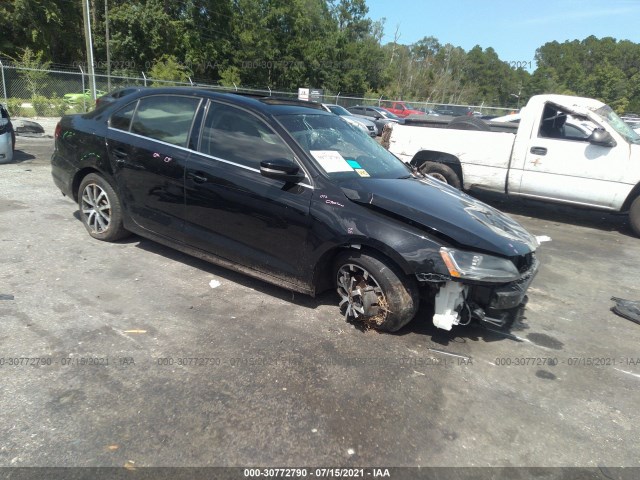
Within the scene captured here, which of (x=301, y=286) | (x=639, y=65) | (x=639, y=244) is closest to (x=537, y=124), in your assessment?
(x=639, y=244)

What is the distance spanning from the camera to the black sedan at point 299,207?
11.6 ft

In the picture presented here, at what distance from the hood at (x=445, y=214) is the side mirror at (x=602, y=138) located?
13.1 ft

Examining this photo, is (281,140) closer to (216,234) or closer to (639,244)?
(216,234)

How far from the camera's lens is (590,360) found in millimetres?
3744

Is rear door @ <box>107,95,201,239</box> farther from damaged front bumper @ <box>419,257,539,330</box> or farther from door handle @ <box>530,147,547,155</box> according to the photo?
door handle @ <box>530,147,547,155</box>

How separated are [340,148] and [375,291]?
4.79 ft

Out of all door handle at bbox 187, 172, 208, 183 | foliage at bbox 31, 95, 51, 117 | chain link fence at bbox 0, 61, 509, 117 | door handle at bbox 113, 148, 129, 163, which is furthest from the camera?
foliage at bbox 31, 95, 51, 117

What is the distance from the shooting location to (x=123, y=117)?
4.93m

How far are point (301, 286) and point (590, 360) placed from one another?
93.3 inches

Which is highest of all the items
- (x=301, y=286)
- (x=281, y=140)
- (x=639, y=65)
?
(x=639, y=65)

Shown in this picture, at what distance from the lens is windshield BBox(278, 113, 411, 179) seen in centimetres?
407

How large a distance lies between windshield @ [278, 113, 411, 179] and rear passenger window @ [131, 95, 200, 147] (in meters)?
0.97

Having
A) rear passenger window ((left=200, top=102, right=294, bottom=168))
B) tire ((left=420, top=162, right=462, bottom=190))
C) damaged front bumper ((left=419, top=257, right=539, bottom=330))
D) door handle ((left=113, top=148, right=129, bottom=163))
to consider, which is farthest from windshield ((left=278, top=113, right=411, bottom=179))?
tire ((left=420, top=162, right=462, bottom=190))

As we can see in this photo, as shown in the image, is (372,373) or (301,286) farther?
(301,286)
